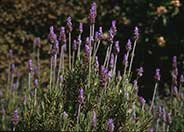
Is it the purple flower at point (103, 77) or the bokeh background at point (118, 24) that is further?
the bokeh background at point (118, 24)

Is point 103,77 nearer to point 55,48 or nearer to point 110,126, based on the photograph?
point 110,126

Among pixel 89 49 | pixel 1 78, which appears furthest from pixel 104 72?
pixel 1 78

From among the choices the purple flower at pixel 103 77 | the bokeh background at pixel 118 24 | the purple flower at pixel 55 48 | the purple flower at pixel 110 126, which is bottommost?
the purple flower at pixel 110 126

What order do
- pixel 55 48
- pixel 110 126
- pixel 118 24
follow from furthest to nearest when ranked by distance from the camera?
1. pixel 118 24
2. pixel 55 48
3. pixel 110 126

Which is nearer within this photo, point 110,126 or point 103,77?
point 110,126

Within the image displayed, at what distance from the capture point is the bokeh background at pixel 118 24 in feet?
25.1

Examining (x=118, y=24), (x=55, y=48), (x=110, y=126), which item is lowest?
(x=110, y=126)

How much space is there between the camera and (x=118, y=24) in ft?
26.0

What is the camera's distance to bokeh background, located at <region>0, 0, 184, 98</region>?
765cm

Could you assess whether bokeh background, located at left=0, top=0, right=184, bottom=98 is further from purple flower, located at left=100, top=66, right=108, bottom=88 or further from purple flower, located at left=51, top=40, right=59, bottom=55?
purple flower, located at left=100, top=66, right=108, bottom=88

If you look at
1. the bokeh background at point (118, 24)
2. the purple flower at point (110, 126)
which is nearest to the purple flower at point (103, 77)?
the purple flower at point (110, 126)

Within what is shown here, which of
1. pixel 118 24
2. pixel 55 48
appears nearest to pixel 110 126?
pixel 55 48

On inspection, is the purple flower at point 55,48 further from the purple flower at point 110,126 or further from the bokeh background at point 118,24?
the bokeh background at point 118,24

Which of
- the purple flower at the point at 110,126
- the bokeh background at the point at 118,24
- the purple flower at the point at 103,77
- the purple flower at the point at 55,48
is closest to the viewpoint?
the purple flower at the point at 110,126
